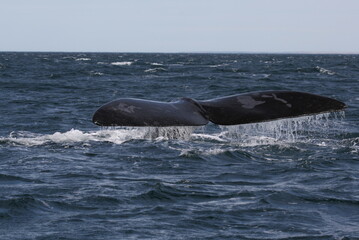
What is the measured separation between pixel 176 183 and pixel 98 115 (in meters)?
4.28

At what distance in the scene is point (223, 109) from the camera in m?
7.01

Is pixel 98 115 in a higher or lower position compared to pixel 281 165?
higher

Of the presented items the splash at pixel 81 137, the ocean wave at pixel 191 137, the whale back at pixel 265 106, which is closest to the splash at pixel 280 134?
the ocean wave at pixel 191 137

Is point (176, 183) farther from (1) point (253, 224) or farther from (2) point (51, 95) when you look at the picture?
(2) point (51, 95)

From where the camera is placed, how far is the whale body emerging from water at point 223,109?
6195 millimetres

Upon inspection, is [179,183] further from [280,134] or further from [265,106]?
[280,134]

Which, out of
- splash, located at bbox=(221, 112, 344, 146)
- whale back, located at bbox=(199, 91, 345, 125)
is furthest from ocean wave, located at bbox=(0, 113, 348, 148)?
whale back, located at bbox=(199, 91, 345, 125)

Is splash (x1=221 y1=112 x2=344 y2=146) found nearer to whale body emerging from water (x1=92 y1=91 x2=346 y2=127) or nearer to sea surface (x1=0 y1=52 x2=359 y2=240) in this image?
sea surface (x1=0 y1=52 x2=359 y2=240)

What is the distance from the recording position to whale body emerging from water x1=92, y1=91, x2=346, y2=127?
6195 millimetres

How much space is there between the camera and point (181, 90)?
109 feet

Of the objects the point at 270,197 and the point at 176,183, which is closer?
the point at 270,197

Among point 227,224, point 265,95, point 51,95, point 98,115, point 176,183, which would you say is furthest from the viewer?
point 51,95

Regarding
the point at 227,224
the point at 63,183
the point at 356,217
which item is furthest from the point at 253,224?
the point at 63,183

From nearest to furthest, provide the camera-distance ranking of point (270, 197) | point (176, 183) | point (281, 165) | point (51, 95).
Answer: point (270, 197) < point (176, 183) < point (281, 165) < point (51, 95)
